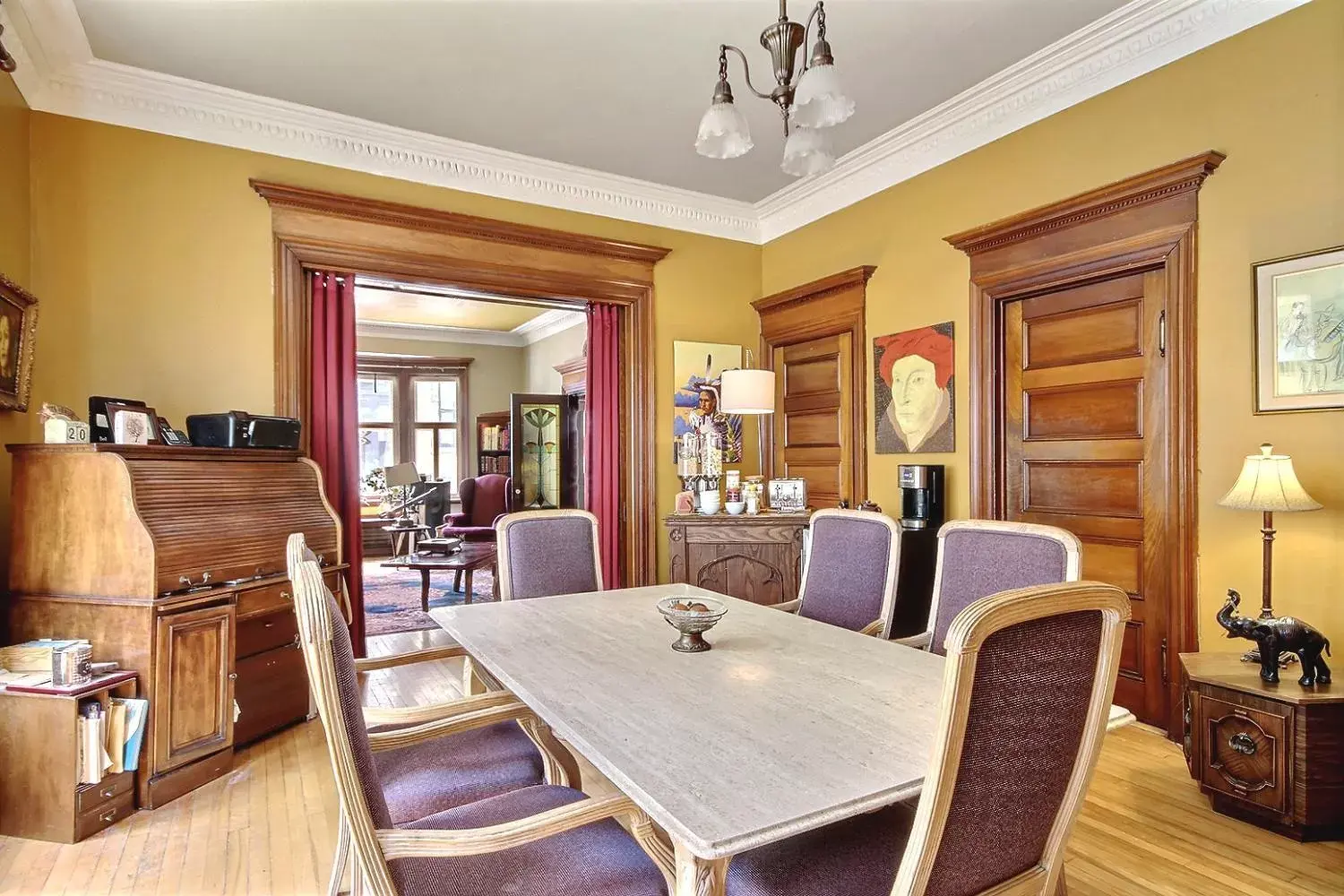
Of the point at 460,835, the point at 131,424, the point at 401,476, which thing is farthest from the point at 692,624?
the point at 401,476

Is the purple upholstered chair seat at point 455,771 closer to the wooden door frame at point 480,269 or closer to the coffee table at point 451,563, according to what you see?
the wooden door frame at point 480,269

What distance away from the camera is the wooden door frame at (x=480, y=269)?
373 centimetres

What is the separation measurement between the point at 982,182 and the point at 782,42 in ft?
7.56

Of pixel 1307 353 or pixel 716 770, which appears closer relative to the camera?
pixel 716 770

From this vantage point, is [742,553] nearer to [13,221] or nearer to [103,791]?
[103,791]

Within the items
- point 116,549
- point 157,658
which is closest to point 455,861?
point 157,658

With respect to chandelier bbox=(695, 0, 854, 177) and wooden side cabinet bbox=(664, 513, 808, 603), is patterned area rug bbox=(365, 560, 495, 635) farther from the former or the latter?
chandelier bbox=(695, 0, 854, 177)

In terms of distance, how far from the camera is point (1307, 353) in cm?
252

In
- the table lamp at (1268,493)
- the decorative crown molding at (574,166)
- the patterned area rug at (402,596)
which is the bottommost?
the patterned area rug at (402,596)

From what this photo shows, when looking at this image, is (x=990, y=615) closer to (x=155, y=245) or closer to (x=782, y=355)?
(x=155, y=245)

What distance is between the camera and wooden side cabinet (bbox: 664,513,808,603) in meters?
3.80

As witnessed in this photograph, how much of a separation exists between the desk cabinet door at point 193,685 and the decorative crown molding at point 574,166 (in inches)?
92.6

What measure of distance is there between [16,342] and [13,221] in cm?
54

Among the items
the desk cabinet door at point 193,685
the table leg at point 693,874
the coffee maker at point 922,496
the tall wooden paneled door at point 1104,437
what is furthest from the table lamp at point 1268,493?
the desk cabinet door at point 193,685
